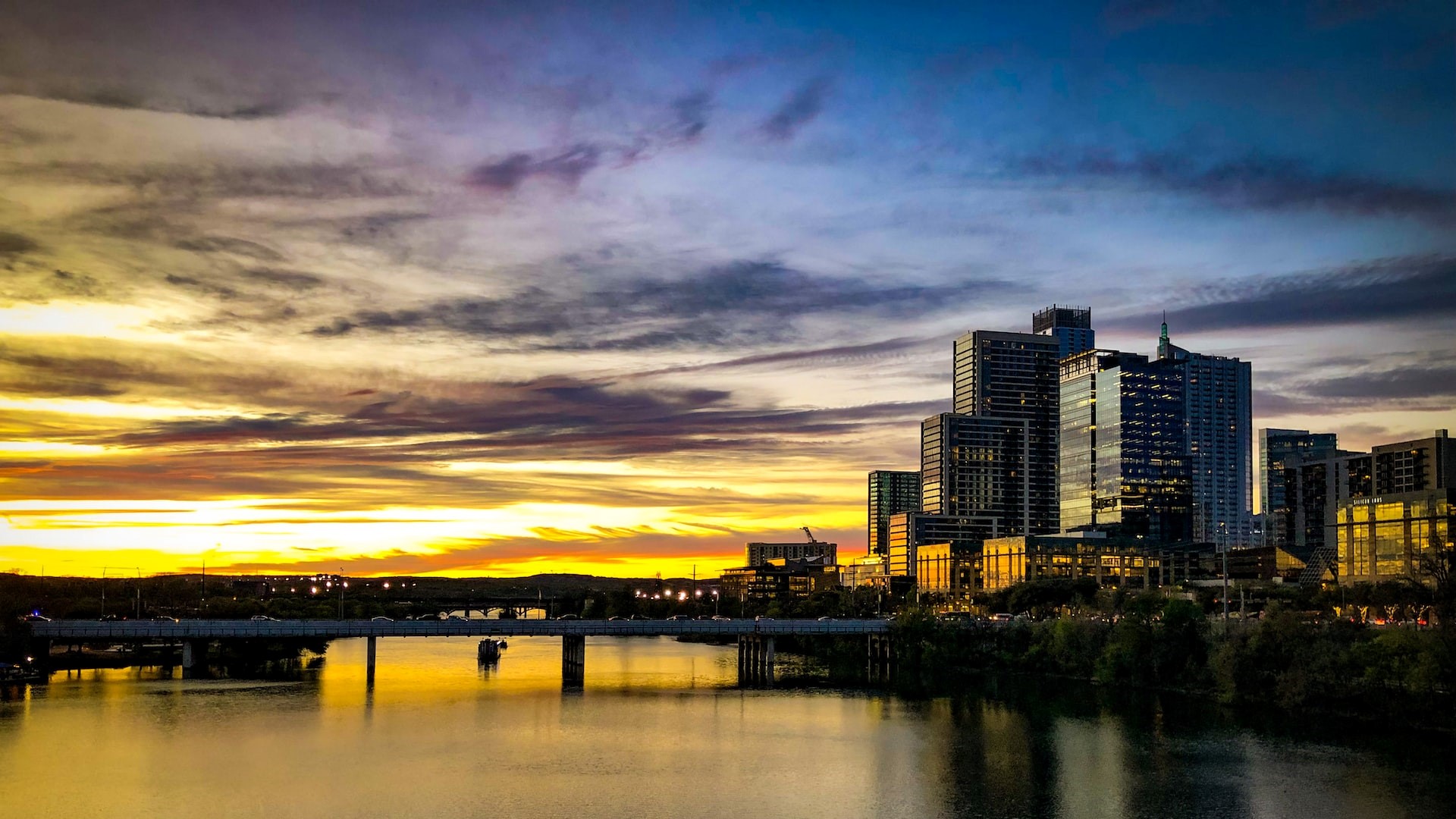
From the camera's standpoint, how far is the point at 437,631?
160500 mm

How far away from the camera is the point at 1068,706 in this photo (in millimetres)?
119125

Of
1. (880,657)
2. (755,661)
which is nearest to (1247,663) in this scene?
(755,661)

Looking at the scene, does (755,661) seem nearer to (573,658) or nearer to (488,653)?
(573,658)

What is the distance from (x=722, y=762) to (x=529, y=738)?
18112 millimetres

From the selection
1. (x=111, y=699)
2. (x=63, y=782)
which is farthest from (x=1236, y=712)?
(x=111, y=699)

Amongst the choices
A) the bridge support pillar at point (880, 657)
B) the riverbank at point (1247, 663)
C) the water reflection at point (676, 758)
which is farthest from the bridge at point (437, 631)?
the water reflection at point (676, 758)

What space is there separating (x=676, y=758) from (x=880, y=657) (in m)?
107

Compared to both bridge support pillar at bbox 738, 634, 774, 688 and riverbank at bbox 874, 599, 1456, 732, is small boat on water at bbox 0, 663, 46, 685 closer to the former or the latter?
bridge support pillar at bbox 738, 634, 774, 688

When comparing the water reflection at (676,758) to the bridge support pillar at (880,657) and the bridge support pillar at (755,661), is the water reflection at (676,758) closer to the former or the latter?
the bridge support pillar at (755,661)

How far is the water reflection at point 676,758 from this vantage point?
7025cm

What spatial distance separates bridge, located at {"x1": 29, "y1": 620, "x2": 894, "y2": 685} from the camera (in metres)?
146

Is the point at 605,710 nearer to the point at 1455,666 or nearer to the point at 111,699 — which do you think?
the point at 111,699

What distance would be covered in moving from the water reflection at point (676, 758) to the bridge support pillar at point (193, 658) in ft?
62.8

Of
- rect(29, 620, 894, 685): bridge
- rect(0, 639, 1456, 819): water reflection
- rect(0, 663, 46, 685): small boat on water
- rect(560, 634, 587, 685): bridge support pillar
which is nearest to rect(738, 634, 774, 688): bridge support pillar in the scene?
rect(29, 620, 894, 685): bridge
